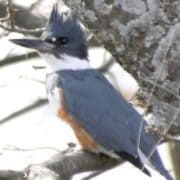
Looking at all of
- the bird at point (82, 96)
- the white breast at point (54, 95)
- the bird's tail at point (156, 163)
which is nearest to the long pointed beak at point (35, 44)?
the bird at point (82, 96)

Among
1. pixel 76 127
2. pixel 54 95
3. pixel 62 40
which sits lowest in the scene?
pixel 76 127

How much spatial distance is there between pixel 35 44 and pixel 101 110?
0.40 metres

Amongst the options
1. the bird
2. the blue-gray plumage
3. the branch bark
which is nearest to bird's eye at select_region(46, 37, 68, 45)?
the bird

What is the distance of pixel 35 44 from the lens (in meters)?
2.73

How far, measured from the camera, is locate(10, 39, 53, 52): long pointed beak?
104 inches

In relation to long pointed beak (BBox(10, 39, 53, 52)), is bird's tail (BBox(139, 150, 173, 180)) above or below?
below

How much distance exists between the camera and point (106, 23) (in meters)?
2.16

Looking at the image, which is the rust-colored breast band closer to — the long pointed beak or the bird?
the bird

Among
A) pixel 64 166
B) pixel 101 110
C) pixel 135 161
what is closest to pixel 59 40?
pixel 101 110

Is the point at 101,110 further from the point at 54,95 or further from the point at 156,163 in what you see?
the point at 156,163

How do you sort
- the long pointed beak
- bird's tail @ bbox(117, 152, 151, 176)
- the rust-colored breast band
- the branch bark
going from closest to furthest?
the branch bark → bird's tail @ bbox(117, 152, 151, 176) → the long pointed beak → the rust-colored breast band

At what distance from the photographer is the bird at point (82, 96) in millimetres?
2725

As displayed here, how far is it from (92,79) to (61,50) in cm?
19

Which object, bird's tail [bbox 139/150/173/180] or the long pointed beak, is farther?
the long pointed beak
